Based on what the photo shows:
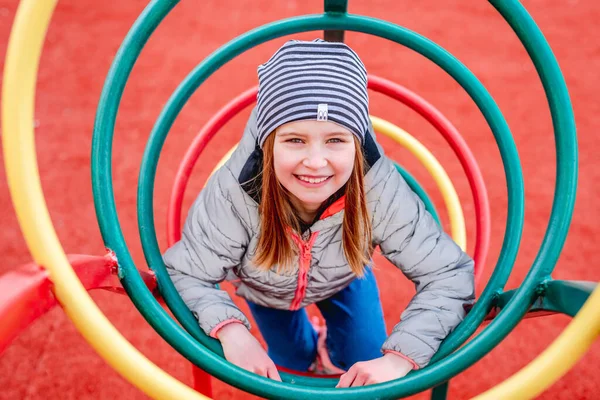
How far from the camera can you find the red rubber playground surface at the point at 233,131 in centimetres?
177

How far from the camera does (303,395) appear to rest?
94 centimetres

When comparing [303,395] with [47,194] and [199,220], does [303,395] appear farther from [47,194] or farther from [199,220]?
[47,194]

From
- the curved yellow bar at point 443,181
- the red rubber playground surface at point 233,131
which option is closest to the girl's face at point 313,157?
the curved yellow bar at point 443,181

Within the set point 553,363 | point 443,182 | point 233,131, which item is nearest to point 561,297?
point 553,363

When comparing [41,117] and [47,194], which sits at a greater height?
[41,117]

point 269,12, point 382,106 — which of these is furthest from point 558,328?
point 269,12

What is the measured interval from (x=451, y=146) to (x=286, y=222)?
571mm

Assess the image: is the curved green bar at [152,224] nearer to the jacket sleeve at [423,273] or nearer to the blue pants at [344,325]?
the jacket sleeve at [423,273]

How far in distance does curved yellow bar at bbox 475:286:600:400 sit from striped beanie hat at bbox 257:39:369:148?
0.47 meters

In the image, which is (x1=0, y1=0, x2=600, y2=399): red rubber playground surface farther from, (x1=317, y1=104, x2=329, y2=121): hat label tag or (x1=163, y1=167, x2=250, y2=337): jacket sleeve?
(x1=317, y1=104, x2=329, y2=121): hat label tag

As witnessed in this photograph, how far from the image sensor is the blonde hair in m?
1.07

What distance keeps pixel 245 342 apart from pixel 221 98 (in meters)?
1.86

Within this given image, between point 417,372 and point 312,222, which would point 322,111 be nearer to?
point 312,222

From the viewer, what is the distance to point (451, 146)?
148cm
